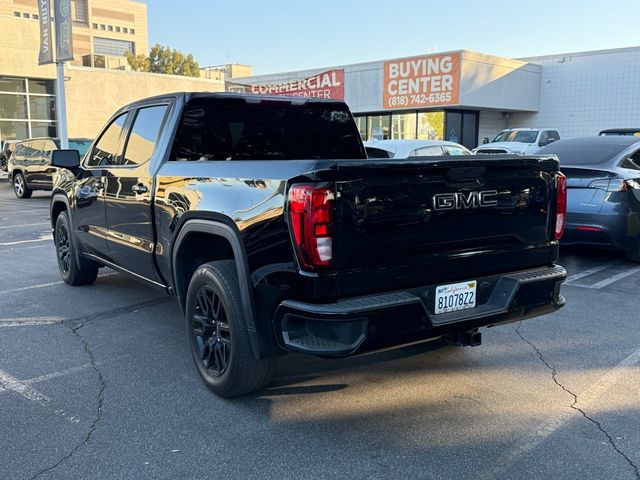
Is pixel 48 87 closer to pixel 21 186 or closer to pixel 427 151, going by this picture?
pixel 21 186

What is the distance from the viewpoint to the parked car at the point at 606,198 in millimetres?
7438

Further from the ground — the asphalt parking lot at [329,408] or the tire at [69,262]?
the tire at [69,262]

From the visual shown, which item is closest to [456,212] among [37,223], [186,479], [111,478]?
[186,479]

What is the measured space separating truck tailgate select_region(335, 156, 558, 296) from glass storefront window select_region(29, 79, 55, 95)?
109 ft

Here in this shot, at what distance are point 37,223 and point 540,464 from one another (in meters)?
12.0

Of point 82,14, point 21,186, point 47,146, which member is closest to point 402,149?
point 47,146

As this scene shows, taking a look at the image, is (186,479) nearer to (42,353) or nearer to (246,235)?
(246,235)

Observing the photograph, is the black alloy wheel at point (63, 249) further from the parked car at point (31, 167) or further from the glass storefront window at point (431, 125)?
the glass storefront window at point (431, 125)

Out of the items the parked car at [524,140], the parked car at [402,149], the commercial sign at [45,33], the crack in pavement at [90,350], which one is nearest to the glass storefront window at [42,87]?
the commercial sign at [45,33]

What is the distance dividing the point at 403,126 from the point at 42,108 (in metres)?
19.2

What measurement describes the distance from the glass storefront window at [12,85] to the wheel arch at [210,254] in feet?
103

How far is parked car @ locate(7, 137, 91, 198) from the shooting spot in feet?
59.4

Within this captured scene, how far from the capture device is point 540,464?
3.10m

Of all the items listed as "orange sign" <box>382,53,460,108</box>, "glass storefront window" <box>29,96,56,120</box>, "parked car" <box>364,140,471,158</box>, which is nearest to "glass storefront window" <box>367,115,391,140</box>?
"orange sign" <box>382,53,460,108</box>
